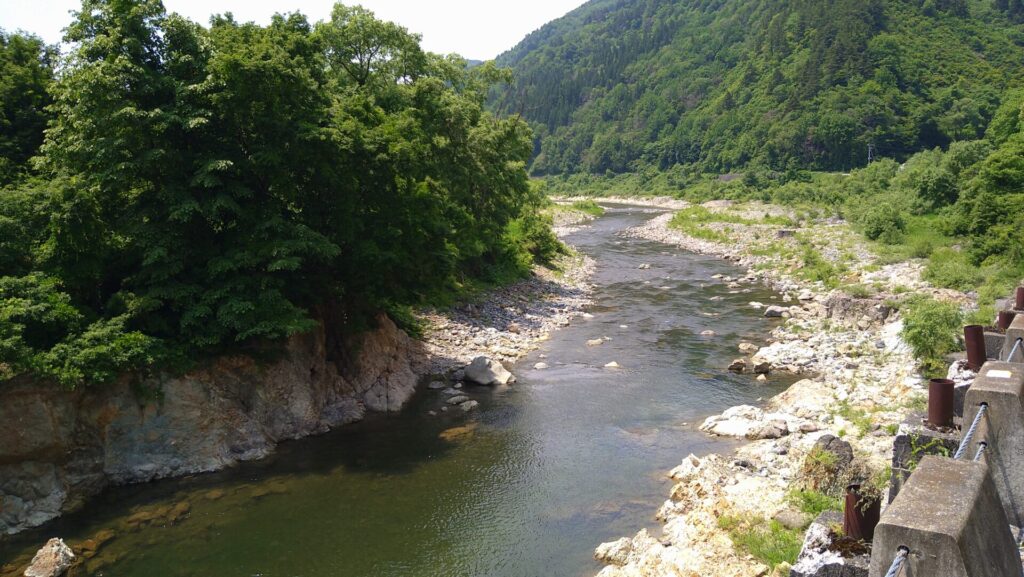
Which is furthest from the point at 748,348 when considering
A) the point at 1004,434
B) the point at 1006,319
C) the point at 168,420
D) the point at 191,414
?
the point at 168,420

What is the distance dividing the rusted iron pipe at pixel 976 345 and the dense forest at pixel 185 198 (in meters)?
13.4

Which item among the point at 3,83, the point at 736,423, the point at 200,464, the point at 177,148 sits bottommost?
the point at 736,423

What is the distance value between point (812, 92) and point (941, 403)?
117988 mm

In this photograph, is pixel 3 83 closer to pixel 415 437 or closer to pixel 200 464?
pixel 200 464

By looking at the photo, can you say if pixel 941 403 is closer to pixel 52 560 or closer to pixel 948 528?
pixel 948 528

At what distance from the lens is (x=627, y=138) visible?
153875mm

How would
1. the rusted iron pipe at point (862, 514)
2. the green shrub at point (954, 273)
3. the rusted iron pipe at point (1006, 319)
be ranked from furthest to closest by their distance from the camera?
the green shrub at point (954, 273)
the rusted iron pipe at point (1006, 319)
the rusted iron pipe at point (862, 514)

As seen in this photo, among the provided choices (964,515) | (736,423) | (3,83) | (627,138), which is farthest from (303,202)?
(627,138)

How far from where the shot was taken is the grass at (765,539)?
9500mm

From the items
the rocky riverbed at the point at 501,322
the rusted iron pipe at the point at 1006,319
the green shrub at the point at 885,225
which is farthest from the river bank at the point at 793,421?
the rocky riverbed at the point at 501,322

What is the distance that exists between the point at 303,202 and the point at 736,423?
43.6 ft

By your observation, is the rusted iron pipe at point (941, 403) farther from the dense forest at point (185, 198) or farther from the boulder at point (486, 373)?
the boulder at point (486, 373)

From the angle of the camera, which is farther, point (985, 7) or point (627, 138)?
point (627, 138)

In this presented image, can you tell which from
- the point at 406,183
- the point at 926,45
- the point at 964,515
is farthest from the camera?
the point at 926,45
